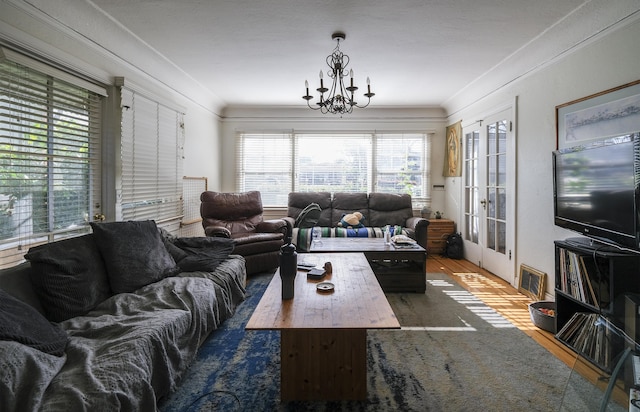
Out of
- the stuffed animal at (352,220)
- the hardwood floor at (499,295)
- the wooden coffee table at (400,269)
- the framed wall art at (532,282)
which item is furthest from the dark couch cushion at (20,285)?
the framed wall art at (532,282)

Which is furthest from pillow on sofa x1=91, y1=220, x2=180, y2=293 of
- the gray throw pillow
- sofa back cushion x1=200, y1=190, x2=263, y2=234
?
sofa back cushion x1=200, y1=190, x2=263, y2=234

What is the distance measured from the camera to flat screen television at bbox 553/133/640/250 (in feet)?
6.09

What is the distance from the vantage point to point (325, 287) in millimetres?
1997

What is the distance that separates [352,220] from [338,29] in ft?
8.93

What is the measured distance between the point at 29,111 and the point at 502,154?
4.36 m

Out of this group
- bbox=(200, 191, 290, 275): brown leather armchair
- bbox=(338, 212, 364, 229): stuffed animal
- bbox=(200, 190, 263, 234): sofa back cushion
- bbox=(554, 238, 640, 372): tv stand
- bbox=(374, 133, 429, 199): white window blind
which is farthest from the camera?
bbox=(374, 133, 429, 199): white window blind

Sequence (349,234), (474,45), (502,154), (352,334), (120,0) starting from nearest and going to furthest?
1. (352,334)
2. (120,0)
3. (474,45)
4. (502,154)
5. (349,234)

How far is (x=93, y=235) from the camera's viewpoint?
2.25m

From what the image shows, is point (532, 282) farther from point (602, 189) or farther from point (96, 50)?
point (96, 50)

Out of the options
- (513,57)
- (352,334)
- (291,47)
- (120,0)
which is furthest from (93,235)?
(513,57)

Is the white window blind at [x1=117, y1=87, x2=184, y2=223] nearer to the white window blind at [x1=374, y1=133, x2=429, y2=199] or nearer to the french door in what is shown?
the white window blind at [x1=374, y1=133, x2=429, y2=199]

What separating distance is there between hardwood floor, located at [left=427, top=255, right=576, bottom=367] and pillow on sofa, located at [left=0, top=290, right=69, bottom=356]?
9.05ft

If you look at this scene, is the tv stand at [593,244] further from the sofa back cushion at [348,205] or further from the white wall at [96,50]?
the white wall at [96,50]

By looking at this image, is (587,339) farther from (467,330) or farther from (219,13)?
(219,13)
